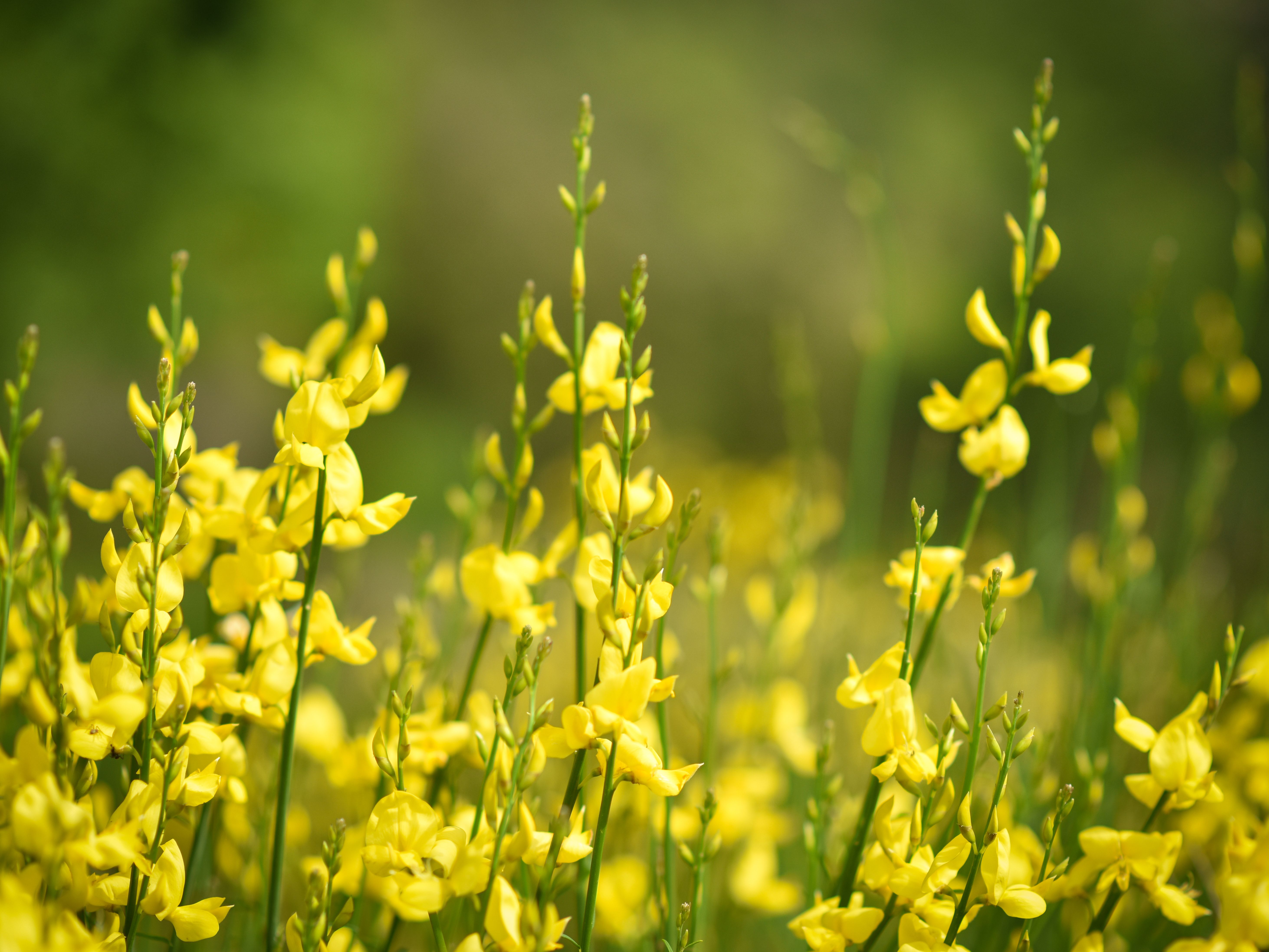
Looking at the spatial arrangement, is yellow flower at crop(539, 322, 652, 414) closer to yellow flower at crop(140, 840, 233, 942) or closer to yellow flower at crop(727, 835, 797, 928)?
yellow flower at crop(140, 840, 233, 942)

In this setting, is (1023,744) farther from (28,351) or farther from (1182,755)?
(28,351)

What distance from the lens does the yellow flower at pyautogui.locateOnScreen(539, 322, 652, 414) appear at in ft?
1.26

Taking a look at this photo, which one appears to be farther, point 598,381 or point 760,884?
point 760,884

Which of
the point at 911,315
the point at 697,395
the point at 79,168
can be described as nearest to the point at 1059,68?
the point at 911,315

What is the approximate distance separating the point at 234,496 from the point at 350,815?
0.39 m

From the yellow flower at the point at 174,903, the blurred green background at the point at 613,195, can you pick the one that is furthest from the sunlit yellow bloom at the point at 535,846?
the blurred green background at the point at 613,195

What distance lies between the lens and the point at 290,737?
34cm

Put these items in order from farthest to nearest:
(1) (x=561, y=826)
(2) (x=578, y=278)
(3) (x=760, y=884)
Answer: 1. (3) (x=760, y=884)
2. (2) (x=578, y=278)
3. (1) (x=561, y=826)

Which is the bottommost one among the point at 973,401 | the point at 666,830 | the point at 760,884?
the point at 760,884

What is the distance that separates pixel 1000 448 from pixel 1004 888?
166 millimetres

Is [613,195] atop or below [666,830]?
atop

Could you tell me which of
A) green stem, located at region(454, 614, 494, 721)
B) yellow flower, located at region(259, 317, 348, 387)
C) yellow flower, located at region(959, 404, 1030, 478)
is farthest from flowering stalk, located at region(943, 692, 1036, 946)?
yellow flower, located at region(259, 317, 348, 387)

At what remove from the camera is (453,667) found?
4.77 feet

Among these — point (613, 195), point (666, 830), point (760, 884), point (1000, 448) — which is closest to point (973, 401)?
point (1000, 448)
